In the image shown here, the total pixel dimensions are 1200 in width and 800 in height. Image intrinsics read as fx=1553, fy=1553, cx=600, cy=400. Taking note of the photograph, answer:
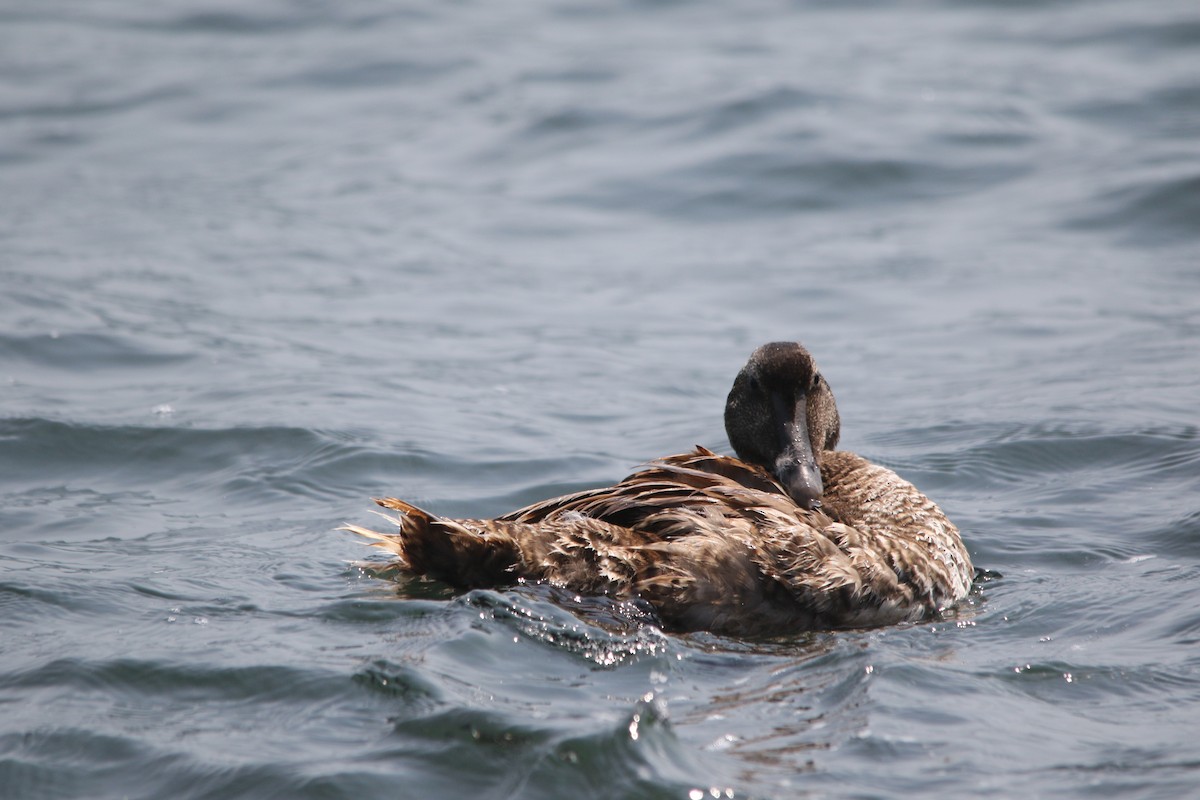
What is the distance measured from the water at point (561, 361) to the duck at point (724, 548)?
0.41ft

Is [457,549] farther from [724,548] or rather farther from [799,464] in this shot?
[799,464]

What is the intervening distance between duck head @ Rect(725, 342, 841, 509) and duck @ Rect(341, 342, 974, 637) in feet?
0.07

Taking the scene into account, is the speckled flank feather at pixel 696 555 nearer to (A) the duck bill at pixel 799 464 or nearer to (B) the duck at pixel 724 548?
(B) the duck at pixel 724 548

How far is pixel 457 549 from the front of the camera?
5.04 m

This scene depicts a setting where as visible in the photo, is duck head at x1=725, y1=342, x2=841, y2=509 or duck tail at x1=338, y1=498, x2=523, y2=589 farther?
duck head at x1=725, y1=342, x2=841, y2=509

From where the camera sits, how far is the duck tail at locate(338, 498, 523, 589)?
499 centimetres

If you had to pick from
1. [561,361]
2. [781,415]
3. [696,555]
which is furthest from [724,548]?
[561,361]

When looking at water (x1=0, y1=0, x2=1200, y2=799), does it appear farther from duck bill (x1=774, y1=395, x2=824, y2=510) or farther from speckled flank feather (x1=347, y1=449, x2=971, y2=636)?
duck bill (x1=774, y1=395, x2=824, y2=510)

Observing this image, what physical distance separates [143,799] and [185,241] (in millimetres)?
8429

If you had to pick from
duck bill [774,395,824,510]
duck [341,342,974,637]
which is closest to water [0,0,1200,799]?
duck [341,342,974,637]

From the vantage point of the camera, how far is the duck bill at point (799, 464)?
18.7 feet

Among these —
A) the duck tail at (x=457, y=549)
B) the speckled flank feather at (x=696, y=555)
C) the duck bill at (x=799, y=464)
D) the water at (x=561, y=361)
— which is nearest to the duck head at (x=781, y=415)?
the duck bill at (x=799, y=464)

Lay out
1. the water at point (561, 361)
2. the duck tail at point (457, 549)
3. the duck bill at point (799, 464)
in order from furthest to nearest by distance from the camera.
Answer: the duck bill at point (799, 464)
the duck tail at point (457, 549)
the water at point (561, 361)

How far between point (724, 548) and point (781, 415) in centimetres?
106
